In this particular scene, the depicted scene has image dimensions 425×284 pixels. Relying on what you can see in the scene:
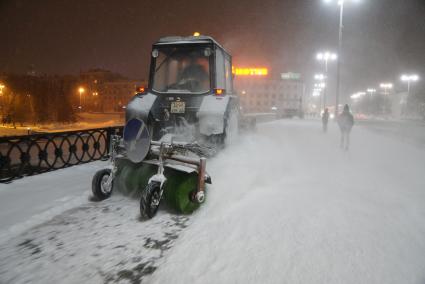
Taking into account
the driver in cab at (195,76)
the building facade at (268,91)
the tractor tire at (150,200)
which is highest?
the building facade at (268,91)

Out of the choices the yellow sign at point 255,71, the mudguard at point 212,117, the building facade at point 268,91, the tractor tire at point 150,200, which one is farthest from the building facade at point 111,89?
the tractor tire at point 150,200

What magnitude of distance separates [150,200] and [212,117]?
269 cm

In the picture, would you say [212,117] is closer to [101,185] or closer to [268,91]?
[101,185]

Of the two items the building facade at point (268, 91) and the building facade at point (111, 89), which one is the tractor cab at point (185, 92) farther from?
the building facade at point (268, 91)

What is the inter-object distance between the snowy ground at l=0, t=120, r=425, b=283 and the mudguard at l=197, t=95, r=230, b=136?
71 cm

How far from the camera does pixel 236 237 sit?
400cm

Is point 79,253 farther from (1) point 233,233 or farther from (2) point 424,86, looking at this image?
(2) point 424,86

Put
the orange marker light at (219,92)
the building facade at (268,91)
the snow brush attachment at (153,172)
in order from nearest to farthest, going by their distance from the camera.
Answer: the snow brush attachment at (153,172) < the orange marker light at (219,92) < the building facade at (268,91)

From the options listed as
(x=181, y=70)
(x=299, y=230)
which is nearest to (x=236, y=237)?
(x=299, y=230)

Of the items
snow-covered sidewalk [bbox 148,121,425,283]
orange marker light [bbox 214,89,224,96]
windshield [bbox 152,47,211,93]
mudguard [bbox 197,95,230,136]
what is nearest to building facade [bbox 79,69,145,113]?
windshield [bbox 152,47,211,93]

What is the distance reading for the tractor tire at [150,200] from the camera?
4.50 m

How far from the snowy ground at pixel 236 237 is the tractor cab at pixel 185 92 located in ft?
3.44

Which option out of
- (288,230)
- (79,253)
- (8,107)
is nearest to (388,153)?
(288,230)

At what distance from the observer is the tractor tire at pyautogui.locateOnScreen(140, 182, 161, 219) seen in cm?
450
